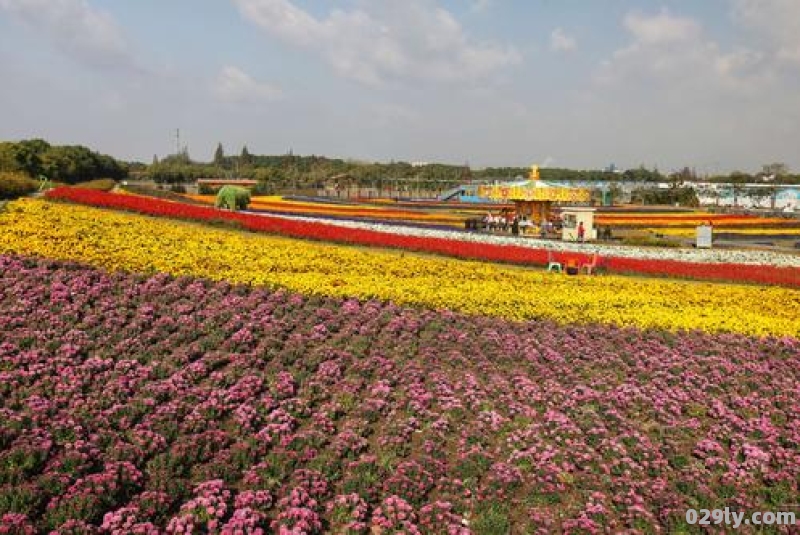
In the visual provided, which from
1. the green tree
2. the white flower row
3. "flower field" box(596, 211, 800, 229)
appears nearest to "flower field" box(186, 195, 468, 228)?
the white flower row

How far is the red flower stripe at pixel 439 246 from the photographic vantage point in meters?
22.9

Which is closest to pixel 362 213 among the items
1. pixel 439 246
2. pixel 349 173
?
pixel 439 246

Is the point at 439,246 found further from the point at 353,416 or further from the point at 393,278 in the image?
the point at 353,416

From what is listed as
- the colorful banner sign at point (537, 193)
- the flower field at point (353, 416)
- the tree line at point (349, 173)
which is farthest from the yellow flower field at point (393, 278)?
the tree line at point (349, 173)

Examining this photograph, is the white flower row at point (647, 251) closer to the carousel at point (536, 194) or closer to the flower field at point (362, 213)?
the carousel at point (536, 194)

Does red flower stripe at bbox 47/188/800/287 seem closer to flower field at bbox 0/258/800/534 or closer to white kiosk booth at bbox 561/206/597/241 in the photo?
white kiosk booth at bbox 561/206/597/241

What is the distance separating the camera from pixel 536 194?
40406 millimetres

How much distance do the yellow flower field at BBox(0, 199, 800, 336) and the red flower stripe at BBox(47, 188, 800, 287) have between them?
5.97ft

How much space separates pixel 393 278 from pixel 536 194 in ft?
82.9

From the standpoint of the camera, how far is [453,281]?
17.3 metres

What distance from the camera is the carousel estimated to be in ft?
133

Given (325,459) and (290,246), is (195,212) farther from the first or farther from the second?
(325,459)

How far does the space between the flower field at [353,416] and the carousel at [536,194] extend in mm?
27584

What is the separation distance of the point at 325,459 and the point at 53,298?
6.28 meters
